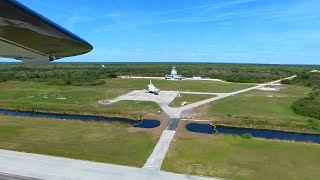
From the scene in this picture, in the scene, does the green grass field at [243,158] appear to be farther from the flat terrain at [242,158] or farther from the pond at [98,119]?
the pond at [98,119]

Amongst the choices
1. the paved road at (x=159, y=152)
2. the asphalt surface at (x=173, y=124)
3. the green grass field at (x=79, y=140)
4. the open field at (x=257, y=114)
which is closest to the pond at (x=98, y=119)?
the asphalt surface at (x=173, y=124)

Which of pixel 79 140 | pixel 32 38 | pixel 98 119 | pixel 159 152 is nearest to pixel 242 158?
pixel 159 152

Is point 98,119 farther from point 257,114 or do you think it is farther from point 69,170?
point 257,114

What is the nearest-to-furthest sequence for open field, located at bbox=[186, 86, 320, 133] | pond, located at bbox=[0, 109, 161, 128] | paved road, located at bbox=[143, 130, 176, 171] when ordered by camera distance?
1. paved road, located at bbox=[143, 130, 176, 171]
2. pond, located at bbox=[0, 109, 161, 128]
3. open field, located at bbox=[186, 86, 320, 133]

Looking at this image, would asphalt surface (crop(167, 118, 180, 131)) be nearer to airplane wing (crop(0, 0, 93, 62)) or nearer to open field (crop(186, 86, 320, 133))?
open field (crop(186, 86, 320, 133))

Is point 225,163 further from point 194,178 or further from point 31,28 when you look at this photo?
point 31,28

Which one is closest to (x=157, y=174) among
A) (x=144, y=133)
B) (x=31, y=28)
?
(x=144, y=133)

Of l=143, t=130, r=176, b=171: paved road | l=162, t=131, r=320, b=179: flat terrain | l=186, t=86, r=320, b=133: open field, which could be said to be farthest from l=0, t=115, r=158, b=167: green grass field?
l=186, t=86, r=320, b=133: open field
